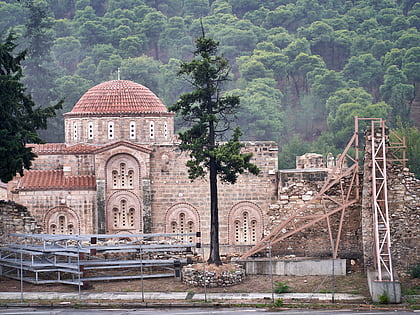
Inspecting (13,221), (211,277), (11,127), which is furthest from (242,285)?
(11,127)

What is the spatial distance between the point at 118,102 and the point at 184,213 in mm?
7903

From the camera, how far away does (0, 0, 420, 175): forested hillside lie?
9725 cm

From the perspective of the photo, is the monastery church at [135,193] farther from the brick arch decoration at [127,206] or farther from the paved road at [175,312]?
the paved road at [175,312]

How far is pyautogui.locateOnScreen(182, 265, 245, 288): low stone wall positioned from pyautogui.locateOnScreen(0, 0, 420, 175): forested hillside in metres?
55.9

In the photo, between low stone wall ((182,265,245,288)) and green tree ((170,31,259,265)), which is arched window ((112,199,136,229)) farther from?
low stone wall ((182,265,245,288))

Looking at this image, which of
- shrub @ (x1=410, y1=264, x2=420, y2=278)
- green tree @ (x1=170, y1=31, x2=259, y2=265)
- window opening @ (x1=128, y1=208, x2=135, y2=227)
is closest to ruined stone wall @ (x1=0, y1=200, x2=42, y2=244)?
green tree @ (x1=170, y1=31, x2=259, y2=265)

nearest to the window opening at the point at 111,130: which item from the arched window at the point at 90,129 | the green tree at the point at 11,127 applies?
the arched window at the point at 90,129

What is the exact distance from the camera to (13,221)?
29.3 meters

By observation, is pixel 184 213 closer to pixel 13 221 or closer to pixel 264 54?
pixel 13 221

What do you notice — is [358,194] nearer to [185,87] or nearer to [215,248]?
[215,248]

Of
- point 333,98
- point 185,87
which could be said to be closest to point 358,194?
point 333,98

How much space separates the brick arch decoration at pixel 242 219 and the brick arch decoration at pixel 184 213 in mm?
1707

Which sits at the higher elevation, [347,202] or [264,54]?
[264,54]

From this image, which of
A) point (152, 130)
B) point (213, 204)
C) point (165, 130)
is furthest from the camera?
point (165, 130)
